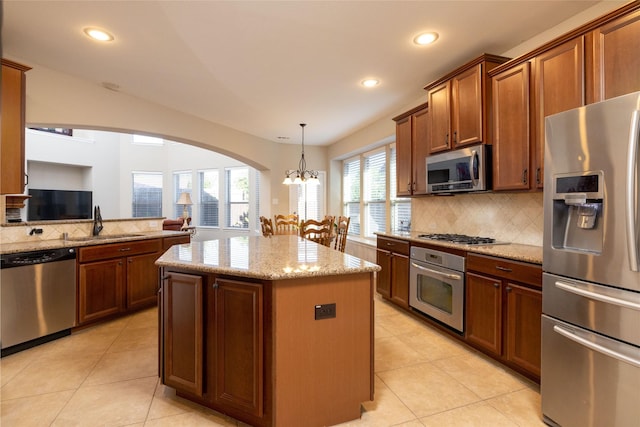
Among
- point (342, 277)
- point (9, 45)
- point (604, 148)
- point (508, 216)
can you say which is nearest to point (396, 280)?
point (508, 216)

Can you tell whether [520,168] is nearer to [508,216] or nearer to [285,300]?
[508,216]

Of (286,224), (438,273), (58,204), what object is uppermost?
(58,204)

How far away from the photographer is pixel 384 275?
12.6 ft

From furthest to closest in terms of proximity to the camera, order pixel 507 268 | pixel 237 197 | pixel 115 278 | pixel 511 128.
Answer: pixel 237 197, pixel 115 278, pixel 511 128, pixel 507 268

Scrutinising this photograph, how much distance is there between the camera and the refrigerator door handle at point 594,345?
1350 mm

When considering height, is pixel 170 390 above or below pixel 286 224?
below

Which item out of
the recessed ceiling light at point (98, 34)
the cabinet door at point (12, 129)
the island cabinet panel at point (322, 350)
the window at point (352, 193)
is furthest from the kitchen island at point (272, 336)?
the window at point (352, 193)

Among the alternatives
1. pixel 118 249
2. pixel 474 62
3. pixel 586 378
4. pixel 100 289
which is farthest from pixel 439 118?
pixel 100 289

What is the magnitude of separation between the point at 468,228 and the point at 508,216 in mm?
525

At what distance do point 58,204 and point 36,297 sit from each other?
678cm

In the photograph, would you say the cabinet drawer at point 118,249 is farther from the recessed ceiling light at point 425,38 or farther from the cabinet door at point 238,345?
the recessed ceiling light at point 425,38

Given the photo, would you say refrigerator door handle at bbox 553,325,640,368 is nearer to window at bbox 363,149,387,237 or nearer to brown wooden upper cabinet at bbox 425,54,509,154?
brown wooden upper cabinet at bbox 425,54,509,154

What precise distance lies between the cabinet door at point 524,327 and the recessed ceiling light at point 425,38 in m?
2.05

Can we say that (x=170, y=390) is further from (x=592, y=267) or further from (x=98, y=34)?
(x=98, y=34)
